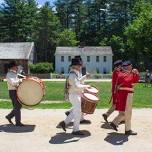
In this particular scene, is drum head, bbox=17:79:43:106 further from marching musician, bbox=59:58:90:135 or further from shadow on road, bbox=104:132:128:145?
shadow on road, bbox=104:132:128:145

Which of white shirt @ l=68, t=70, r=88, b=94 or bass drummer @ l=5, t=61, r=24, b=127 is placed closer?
white shirt @ l=68, t=70, r=88, b=94

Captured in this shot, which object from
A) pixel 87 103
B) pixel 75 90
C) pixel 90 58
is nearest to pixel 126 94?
pixel 87 103

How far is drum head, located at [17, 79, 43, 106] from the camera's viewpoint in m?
13.6

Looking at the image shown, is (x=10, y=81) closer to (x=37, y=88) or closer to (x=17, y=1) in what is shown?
(x=37, y=88)

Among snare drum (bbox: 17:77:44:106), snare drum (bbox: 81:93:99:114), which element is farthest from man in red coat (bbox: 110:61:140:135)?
snare drum (bbox: 17:77:44:106)

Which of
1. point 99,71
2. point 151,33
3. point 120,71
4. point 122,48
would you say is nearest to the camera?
point 120,71

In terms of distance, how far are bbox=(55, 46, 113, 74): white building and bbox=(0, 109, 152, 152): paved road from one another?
88.2 metres

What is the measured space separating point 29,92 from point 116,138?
2850 millimetres

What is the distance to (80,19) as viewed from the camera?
437 ft

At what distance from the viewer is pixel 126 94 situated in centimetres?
1252

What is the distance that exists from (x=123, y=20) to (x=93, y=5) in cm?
973

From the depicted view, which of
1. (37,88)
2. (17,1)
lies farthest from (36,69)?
(37,88)

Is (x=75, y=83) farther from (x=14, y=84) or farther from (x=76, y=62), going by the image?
(x=14, y=84)

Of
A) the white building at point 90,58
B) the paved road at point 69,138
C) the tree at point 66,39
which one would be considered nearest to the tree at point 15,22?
the tree at point 66,39
